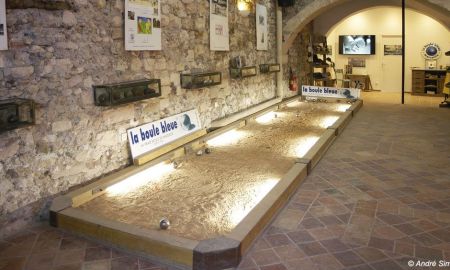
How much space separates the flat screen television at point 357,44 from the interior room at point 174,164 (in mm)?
8128

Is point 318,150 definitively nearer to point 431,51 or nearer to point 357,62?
point 431,51

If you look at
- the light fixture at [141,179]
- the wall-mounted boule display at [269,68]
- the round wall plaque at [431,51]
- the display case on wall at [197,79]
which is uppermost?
the round wall plaque at [431,51]

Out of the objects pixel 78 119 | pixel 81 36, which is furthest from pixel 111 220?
pixel 81 36

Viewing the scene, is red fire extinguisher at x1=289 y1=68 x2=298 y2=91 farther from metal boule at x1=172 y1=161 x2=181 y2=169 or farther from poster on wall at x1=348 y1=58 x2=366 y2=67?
metal boule at x1=172 y1=161 x2=181 y2=169

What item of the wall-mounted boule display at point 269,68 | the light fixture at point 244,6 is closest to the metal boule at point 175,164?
the light fixture at point 244,6

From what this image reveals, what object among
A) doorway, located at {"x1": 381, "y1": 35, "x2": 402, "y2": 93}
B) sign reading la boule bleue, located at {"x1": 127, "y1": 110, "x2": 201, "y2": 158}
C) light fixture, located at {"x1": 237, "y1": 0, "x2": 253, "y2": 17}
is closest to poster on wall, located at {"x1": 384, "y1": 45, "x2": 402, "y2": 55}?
doorway, located at {"x1": 381, "y1": 35, "x2": 402, "y2": 93}

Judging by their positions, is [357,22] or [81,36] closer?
[81,36]

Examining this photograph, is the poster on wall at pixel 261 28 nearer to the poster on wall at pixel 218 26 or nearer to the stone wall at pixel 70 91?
the poster on wall at pixel 218 26

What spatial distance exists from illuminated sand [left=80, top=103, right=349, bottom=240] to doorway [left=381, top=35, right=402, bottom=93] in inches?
379

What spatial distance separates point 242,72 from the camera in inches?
295

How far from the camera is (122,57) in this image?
4.47 m

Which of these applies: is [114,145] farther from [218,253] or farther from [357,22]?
[357,22]

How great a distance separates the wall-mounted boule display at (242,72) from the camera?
7320mm

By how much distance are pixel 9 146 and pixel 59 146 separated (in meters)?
0.50
